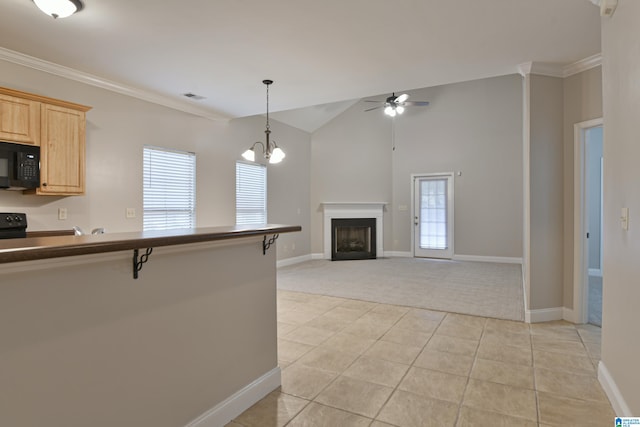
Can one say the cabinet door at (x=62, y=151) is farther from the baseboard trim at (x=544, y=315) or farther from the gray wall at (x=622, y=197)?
the baseboard trim at (x=544, y=315)

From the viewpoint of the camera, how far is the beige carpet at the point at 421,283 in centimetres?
446

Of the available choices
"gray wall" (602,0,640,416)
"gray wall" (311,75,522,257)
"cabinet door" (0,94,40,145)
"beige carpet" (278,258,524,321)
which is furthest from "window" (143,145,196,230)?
"gray wall" (602,0,640,416)

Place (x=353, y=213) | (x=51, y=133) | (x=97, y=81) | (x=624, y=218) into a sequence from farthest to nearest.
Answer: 1. (x=353, y=213)
2. (x=97, y=81)
3. (x=51, y=133)
4. (x=624, y=218)

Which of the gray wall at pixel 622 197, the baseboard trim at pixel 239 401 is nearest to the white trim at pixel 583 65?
the gray wall at pixel 622 197

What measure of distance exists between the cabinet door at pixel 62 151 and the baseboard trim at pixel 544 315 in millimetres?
→ 4827

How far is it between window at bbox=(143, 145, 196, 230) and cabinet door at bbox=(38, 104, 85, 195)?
1.04 m

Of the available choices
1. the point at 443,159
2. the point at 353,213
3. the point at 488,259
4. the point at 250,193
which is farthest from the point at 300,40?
the point at 488,259

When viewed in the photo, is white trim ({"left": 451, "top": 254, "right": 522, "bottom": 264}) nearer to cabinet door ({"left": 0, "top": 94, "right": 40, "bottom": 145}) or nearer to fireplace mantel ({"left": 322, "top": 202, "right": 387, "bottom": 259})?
fireplace mantel ({"left": 322, "top": 202, "right": 387, "bottom": 259})

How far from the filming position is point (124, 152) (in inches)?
171

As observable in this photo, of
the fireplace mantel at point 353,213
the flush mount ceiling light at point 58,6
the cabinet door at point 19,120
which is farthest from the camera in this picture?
the fireplace mantel at point 353,213

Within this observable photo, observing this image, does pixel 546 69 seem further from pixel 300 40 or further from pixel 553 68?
pixel 300 40

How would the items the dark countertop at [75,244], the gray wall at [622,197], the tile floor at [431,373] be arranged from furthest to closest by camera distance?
1. the tile floor at [431,373]
2. the gray wall at [622,197]
3. the dark countertop at [75,244]

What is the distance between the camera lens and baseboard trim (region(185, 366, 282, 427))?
1905 millimetres

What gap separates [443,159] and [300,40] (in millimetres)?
5743
